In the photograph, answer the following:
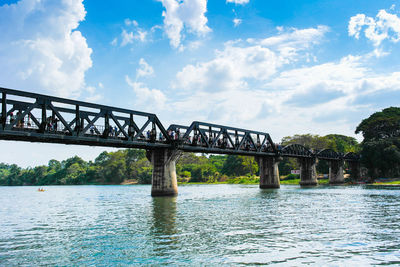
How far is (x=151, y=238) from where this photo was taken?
1777cm

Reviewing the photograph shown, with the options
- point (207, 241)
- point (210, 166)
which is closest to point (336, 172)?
point (210, 166)

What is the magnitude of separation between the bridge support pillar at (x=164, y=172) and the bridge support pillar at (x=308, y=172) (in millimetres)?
62681

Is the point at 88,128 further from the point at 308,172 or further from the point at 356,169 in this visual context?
the point at 356,169

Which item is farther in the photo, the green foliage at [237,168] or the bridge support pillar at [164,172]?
the green foliage at [237,168]

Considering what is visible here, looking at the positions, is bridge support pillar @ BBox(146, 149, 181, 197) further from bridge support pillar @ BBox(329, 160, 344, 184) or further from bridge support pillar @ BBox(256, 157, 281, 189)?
bridge support pillar @ BBox(329, 160, 344, 184)

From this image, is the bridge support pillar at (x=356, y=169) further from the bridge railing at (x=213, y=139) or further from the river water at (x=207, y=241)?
the river water at (x=207, y=241)

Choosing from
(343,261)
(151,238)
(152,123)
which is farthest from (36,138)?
(343,261)

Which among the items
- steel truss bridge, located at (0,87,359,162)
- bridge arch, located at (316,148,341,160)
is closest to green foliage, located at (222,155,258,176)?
bridge arch, located at (316,148,341,160)

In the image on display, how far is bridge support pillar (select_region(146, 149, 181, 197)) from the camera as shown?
51969mm

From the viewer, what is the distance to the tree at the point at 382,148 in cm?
9938

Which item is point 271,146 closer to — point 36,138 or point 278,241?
point 36,138

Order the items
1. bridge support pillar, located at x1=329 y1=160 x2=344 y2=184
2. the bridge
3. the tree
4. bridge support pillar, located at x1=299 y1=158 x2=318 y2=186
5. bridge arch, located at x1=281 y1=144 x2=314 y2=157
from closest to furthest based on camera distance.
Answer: the bridge → bridge arch, located at x1=281 y1=144 x2=314 y2=157 → the tree → bridge support pillar, located at x1=299 y1=158 x2=318 y2=186 → bridge support pillar, located at x1=329 y1=160 x2=344 y2=184

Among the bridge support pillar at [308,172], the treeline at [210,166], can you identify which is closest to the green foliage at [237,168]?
the treeline at [210,166]

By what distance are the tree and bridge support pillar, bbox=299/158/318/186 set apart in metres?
17.6
